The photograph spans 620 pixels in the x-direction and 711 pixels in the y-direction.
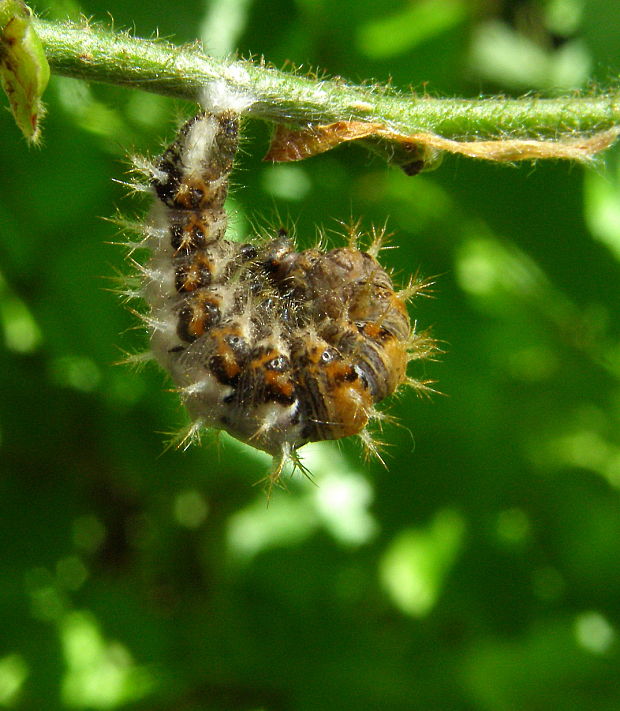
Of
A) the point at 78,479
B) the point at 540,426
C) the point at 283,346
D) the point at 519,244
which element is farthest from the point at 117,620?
the point at 519,244

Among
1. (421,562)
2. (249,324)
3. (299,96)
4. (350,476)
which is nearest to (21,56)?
(299,96)

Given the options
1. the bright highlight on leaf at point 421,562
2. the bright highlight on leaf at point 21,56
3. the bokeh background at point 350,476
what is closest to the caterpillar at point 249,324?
the bright highlight on leaf at point 21,56

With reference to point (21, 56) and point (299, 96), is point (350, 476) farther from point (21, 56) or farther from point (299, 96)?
point (21, 56)

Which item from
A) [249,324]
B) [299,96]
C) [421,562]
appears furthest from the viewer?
[421,562]

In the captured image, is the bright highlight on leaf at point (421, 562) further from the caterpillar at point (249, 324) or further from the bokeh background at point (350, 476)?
the caterpillar at point (249, 324)

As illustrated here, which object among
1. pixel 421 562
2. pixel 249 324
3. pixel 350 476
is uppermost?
pixel 350 476

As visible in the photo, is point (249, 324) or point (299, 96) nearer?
point (299, 96)

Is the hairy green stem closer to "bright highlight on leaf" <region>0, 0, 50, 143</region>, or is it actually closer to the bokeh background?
"bright highlight on leaf" <region>0, 0, 50, 143</region>

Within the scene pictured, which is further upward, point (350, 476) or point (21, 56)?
point (350, 476)
